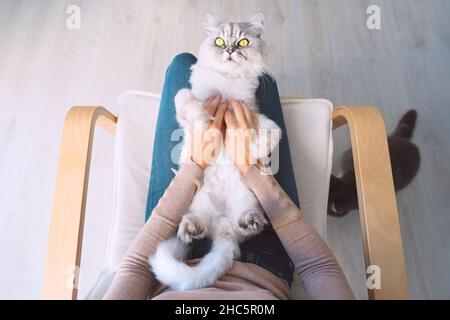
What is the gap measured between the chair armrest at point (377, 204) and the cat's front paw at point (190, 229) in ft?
1.44

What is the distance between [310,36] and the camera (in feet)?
6.40

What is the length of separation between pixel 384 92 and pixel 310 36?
533 mm

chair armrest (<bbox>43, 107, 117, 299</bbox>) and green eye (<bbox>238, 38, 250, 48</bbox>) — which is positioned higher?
green eye (<bbox>238, 38, 250, 48</bbox>)

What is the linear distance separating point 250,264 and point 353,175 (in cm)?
70

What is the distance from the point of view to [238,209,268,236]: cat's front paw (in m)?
0.89

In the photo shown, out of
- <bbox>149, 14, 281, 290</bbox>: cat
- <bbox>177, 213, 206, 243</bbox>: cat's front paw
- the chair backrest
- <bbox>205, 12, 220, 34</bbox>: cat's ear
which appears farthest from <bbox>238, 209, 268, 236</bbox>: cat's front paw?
<bbox>205, 12, 220, 34</bbox>: cat's ear

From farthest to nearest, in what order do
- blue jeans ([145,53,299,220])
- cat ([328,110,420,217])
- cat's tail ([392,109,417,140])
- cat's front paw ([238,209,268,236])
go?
cat's tail ([392,109,417,140])
cat ([328,110,420,217])
blue jeans ([145,53,299,220])
cat's front paw ([238,209,268,236])

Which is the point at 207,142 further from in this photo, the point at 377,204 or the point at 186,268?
the point at 377,204

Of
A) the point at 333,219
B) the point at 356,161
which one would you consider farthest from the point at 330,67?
the point at 356,161

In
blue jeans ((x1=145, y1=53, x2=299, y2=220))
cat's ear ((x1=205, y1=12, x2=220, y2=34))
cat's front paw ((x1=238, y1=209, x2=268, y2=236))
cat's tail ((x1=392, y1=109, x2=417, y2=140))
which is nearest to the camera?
cat's front paw ((x1=238, y1=209, x2=268, y2=236))

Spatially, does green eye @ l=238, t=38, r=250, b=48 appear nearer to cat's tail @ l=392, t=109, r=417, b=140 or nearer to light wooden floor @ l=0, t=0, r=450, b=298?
light wooden floor @ l=0, t=0, r=450, b=298

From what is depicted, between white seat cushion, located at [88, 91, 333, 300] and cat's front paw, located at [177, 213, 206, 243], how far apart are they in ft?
0.81

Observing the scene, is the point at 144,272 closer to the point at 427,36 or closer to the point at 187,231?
the point at 187,231

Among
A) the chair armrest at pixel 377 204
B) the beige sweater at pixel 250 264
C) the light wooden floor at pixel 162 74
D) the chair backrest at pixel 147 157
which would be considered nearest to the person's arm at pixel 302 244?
the beige sweater at pixel 250 264
